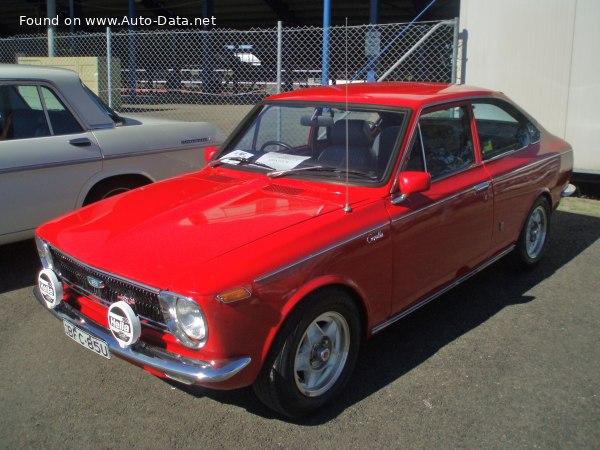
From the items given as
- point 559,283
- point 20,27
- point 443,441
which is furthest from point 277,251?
point 20,27

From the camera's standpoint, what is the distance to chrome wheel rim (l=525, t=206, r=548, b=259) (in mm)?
5056

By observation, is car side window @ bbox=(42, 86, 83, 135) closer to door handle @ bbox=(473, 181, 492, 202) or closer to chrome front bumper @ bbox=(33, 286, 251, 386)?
chrome front bumper @ bbox=(33, 286, 251, 386)

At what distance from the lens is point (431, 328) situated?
4145mm

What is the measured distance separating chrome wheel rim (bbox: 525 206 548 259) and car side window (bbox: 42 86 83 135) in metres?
4.01

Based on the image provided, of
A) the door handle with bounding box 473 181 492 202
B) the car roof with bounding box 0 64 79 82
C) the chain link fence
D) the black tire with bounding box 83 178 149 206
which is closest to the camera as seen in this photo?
the door handle with bounding box 473 181 492 202

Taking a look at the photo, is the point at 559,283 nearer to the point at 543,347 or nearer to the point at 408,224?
the point at 543,347

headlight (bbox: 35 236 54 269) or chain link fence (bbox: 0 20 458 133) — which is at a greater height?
chain link fence (bbox: 0 20 458 133)

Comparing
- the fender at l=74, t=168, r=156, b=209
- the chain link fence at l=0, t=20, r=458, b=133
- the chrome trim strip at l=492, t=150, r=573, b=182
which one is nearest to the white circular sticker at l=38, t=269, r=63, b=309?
the fender at l=74, t=168, r=156, b=209

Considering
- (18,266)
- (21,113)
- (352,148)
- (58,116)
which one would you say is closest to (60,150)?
(58,116)

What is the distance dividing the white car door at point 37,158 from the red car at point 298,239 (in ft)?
4.52

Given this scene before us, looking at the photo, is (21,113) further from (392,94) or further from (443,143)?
(443,143)

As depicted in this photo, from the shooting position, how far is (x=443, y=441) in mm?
2930

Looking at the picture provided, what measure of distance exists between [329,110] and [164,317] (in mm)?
2038

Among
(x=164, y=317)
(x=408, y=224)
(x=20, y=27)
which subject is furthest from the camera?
(x=20, y=27)
